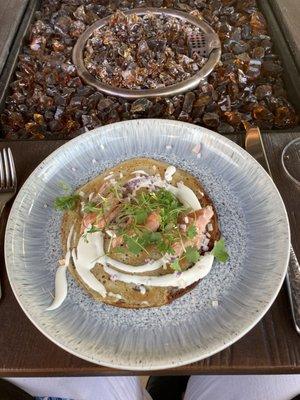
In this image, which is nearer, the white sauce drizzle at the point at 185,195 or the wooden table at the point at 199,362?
the wooden table at the point at 199,362

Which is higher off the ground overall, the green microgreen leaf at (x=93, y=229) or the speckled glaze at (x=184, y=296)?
the green microgreen leaf at (x=93, y=229)

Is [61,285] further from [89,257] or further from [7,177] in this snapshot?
[7,177]

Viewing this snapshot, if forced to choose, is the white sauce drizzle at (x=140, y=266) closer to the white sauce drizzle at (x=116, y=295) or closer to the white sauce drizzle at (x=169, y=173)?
the white sauce drizzle at (x=116, y=295)

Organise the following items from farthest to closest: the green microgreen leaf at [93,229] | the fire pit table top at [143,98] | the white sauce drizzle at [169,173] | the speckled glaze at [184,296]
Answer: the fire pit table top at [143,98] < the white sauce drizzle at [169,173] < the green microgreen leaf at [93,229] < the speckled glaze at [184,296]

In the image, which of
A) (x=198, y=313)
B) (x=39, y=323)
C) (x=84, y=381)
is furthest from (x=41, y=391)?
(x=198, y=313)

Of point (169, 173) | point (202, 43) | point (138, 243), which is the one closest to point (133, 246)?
point (138, 243)

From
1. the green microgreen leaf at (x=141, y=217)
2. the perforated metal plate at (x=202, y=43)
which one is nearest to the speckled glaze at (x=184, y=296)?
the green microgreen leaf at (x=141, y=217)
